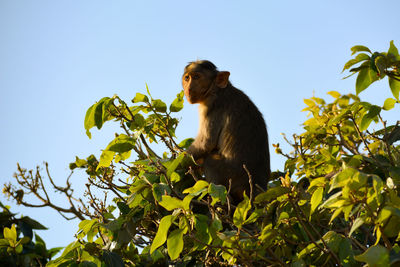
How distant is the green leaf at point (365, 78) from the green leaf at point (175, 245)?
139cm

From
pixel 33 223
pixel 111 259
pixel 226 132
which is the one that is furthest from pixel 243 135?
pixel 111 259

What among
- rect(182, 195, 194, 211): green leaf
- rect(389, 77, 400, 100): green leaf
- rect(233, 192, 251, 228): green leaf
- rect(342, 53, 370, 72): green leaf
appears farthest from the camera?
rect(389, 77, 400, 100): green leaf

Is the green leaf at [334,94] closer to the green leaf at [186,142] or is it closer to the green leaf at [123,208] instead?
the green leaf at [186,142]

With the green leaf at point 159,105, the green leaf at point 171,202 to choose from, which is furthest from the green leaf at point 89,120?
the green leaf at point 171,202

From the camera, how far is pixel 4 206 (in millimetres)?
5391

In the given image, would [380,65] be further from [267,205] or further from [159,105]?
[159,105]

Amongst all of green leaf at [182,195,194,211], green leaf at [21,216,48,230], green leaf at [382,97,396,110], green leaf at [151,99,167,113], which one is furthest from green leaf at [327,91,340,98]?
green leaf at [21,216,48,230]

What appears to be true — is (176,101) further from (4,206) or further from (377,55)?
(4,206)

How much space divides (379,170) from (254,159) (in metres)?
2.12

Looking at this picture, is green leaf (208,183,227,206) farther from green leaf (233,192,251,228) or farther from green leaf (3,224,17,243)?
green leaf (3,224,17,243)

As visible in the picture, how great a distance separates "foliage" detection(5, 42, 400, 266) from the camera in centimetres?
242

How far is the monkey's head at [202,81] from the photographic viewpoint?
6.12 metres

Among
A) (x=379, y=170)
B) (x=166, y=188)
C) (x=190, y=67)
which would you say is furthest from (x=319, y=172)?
(x=190, y=67)

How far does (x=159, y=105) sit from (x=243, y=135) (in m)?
1.41
